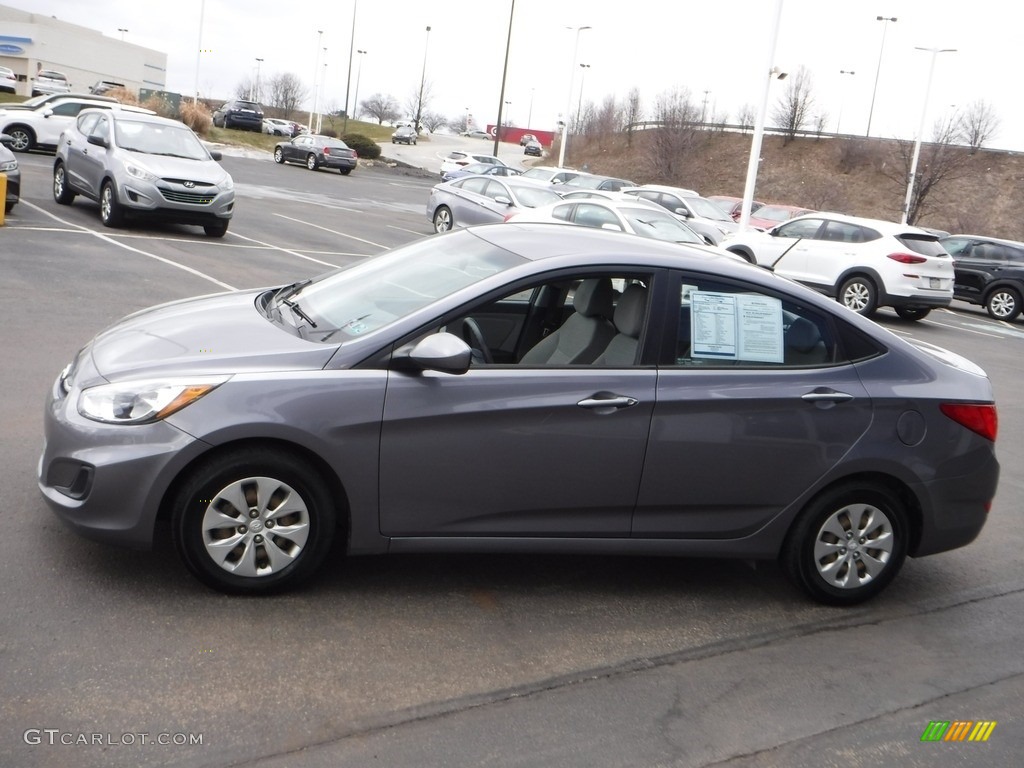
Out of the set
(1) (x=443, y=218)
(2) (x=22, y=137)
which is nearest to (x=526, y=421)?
(1) (x=443, y=218)

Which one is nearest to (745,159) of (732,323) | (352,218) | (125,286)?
(352,218)

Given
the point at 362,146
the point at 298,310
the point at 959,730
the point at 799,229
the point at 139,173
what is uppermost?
the point at 362,146

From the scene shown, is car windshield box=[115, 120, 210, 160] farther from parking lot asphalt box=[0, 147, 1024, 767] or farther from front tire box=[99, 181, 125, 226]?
parking lot asphalt box=[0, 147, 1024, 767]

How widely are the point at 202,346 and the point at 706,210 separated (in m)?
25.3

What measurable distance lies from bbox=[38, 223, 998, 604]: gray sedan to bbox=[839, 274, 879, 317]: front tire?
14.3 meters

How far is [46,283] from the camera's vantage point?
11219mm

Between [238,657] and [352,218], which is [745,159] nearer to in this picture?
[352,218]

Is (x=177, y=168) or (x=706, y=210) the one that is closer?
(x=177, y=168)

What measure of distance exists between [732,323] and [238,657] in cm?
258

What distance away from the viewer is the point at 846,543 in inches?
204

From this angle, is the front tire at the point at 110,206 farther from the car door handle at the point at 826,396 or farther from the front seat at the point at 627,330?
the car door handle at the point at 826,396

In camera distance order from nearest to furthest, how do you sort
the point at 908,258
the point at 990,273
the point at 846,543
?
the point at 846,543 → the point at 908,258 → the point at 990,273

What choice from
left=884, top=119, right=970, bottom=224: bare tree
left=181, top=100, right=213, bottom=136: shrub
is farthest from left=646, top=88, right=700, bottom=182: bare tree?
left=181, top=100, right=213, bottom=136: shrub

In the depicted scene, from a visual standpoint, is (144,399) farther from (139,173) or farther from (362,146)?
(362,146)
